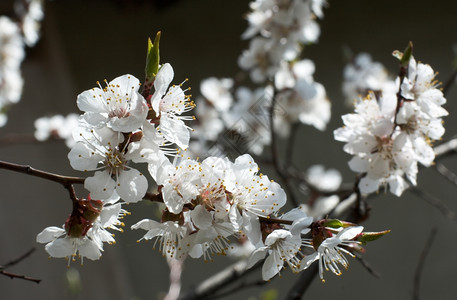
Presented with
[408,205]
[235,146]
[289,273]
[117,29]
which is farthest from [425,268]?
[117,29]

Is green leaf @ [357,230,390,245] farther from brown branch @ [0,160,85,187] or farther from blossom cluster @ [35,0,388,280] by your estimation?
brown branch @ [0,160,85,187]

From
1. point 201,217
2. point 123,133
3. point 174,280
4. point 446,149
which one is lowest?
point 174,280

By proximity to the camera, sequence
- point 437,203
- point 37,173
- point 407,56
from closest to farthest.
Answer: point 37,173, point 407,56, point 437,203

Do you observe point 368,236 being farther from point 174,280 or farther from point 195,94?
point 195,94

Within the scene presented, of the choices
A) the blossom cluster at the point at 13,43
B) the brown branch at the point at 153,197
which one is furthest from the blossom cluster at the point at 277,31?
the blossom cluster at the point at 13,43

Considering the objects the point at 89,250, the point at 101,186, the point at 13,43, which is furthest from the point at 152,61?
the point at 13,43

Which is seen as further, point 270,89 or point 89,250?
point 270,89

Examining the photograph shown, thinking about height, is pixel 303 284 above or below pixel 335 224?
below

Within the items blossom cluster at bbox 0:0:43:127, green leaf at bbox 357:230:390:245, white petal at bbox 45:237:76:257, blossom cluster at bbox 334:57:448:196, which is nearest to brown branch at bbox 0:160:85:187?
white petal at bbox 45:237:76:257

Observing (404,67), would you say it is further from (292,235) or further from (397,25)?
(397,25)
